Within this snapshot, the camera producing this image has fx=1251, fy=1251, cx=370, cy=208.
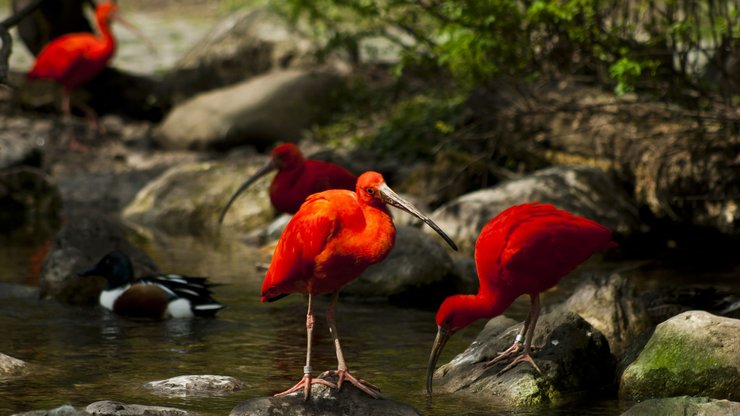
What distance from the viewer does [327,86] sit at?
19.7 m

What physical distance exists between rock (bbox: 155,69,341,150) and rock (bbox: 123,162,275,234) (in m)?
2.35

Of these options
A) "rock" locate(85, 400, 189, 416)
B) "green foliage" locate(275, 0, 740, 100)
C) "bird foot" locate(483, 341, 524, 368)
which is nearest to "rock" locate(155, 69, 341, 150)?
"green foliage" locate(275, 0, 740, 100)

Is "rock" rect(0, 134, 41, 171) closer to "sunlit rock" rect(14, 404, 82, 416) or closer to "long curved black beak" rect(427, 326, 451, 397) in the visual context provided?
"long curved black beak" rect(427, 326, 451, 397)

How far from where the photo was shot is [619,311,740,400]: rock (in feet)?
23.2

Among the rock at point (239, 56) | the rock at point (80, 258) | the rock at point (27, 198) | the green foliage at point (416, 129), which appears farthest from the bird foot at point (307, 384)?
the rock at point (239, 56)

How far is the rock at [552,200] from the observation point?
12.9 m

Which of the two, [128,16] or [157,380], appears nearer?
[157,380]

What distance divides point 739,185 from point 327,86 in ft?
27.3

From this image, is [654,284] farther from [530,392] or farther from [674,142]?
[530,392]

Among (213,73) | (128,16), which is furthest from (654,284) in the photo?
(128,16)

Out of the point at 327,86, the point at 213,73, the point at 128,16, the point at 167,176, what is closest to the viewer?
the point at 167,176

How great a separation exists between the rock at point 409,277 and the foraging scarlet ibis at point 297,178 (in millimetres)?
779

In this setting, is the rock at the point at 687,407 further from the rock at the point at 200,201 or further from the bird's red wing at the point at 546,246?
the rock at the point at 200,201

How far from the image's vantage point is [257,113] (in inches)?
763
